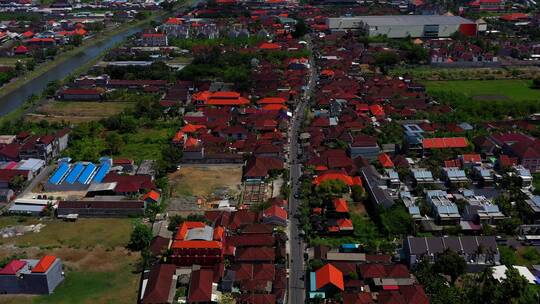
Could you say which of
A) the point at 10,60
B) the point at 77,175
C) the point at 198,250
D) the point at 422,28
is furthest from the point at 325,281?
the point at 422,28

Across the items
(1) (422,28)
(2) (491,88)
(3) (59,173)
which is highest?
(1) (422,28)

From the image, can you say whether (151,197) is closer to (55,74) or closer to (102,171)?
(102,171)

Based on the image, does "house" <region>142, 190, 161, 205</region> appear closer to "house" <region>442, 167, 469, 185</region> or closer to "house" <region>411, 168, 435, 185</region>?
"house" <region>411, 168, 435, 185</region>

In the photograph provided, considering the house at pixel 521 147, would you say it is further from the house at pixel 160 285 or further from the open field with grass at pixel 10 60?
the open field with grass at pixel 10 60

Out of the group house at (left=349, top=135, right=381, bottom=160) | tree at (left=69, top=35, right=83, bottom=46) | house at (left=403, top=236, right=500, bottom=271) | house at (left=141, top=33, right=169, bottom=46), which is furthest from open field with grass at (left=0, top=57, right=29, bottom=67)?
house at (left=403, top=236, right=500, bottom=271)

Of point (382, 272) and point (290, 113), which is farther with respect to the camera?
point (290, 113)

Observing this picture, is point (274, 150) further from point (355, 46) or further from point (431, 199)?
point (355, 46)

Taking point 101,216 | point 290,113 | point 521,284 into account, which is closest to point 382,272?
point 521,284
